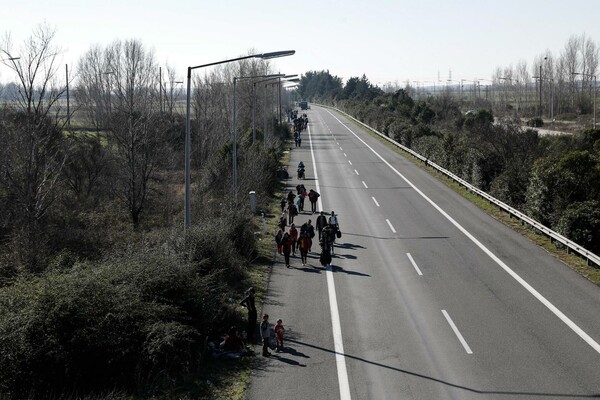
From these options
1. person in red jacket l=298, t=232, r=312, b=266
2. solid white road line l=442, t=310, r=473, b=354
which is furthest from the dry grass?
person in red jacket l=298, t=232, r=312, b=266

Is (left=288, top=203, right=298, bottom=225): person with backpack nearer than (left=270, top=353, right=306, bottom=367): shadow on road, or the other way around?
(left=270, top=353, right=306, bottom=367): shadow on road

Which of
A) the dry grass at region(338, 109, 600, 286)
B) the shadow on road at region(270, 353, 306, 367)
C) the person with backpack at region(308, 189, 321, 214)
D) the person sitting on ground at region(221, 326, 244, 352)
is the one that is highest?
the person with backpack at region(308, 189, 321, 214)

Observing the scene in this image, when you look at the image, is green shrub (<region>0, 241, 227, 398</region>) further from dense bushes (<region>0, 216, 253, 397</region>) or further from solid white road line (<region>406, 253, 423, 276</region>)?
solid white road line (<region>406, 253, 423, 276</region>)

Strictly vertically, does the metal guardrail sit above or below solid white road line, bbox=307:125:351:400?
above

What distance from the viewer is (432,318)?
55.6ft

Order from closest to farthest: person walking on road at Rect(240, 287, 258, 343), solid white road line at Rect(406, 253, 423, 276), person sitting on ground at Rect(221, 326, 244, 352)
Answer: person sitting on ground at Rect(221, 326, 244, 352) < person walking on road at Rect(240, 287, 258, 343) < solid white road line at Rect(406, 253, 423, 276)

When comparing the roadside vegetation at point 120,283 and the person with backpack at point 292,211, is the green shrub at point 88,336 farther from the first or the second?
the person with backpack at point 292,211

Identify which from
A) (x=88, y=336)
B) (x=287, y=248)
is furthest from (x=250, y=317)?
(x=287, y=248)

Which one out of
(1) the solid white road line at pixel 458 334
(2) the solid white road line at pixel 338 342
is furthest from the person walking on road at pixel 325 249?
(1) the solid white road line at pixel 458 334

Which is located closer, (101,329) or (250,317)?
(101,329)

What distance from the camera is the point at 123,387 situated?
12.7 meters

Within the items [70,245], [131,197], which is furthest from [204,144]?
[70,245]

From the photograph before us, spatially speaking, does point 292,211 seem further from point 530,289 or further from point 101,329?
point 101,329

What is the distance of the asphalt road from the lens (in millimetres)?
12992
